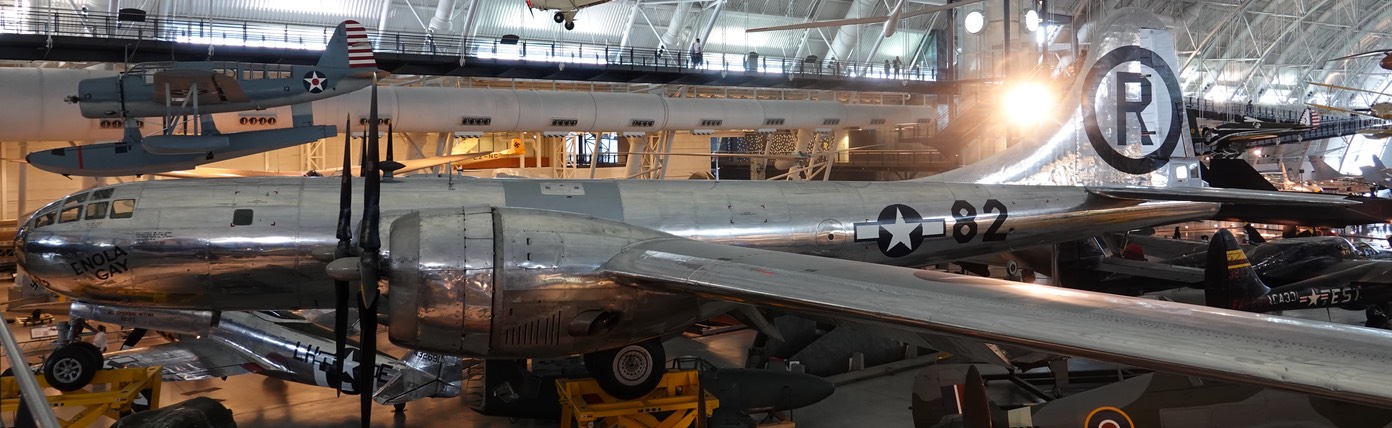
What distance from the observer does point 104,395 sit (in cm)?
968

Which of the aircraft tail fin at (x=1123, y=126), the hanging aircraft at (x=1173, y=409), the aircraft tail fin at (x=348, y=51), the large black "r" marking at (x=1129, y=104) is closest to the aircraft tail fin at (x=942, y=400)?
the hanging aircraft at (x=1173, y=409)

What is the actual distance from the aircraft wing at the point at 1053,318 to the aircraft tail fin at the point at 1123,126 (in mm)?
7307

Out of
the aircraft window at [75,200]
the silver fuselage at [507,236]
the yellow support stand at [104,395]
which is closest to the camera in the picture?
the silver fuselage at [507,236]

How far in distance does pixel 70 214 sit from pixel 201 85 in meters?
7.21

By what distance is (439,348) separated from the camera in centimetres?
754

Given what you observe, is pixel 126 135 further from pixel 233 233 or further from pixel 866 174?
pixel 866 174

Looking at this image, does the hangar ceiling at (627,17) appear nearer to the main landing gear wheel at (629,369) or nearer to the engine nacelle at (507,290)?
the main landing gear wheel at (629,369)

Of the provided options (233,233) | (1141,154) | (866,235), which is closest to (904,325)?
(866,235)

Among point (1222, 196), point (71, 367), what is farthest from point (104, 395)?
point (1222, 196)

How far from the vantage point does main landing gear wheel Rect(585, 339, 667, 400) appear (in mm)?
9406

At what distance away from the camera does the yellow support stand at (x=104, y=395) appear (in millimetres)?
A: 9337

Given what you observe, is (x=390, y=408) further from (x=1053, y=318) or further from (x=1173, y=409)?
(x=1173, y=409)

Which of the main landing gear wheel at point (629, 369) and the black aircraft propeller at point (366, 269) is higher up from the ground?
the black aircraft propeller at point (366, 269)

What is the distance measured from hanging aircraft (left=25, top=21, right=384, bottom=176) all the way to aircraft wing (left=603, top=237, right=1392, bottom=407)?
1138 cm
